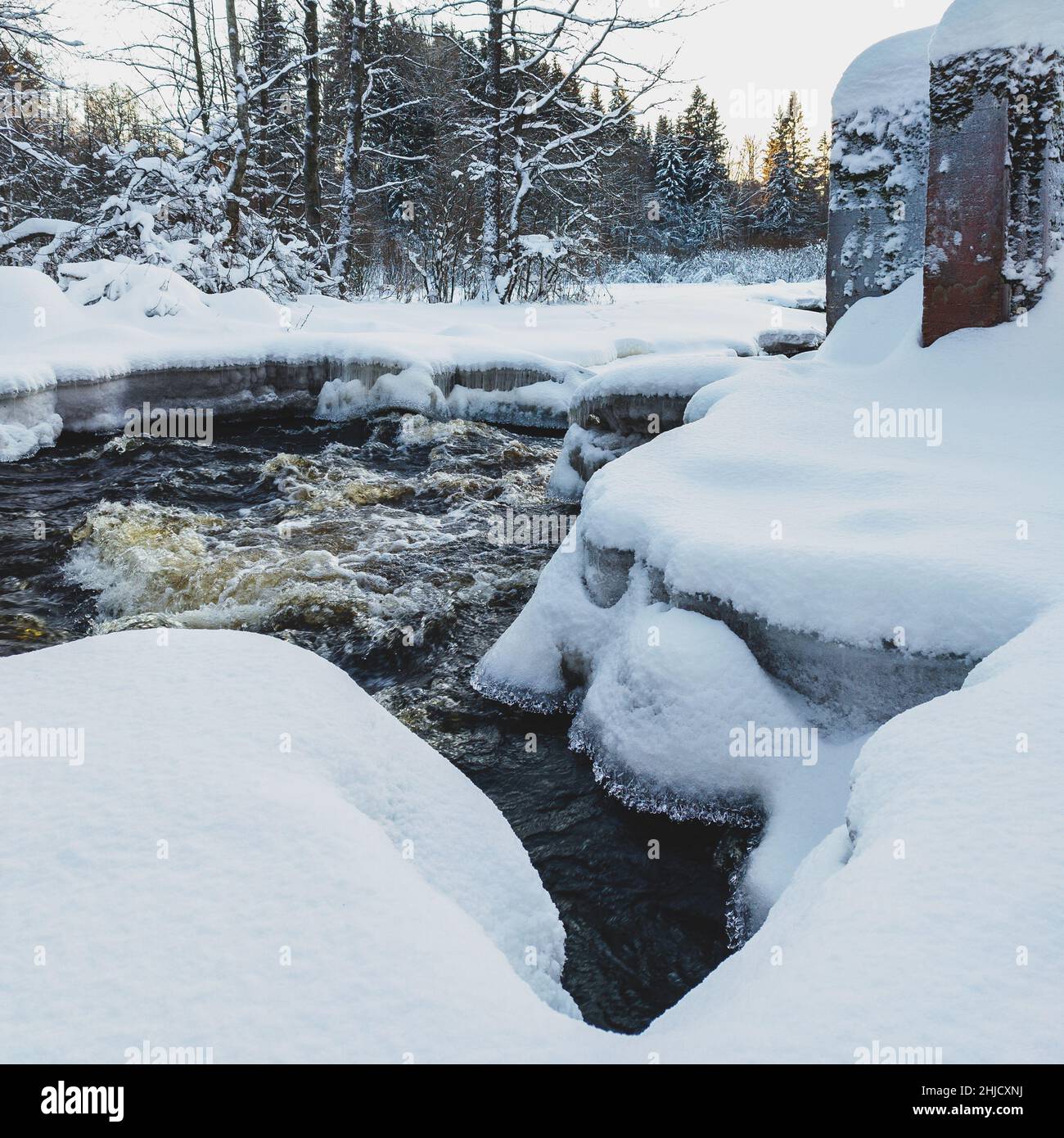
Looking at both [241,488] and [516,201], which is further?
[516,201]

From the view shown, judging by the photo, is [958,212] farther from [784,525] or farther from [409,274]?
[409,274]

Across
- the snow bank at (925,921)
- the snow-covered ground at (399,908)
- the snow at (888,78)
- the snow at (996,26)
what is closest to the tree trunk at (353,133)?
the snow at (888,78)

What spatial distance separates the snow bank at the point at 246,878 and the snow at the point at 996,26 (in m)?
4.23

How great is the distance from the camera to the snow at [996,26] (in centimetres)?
412

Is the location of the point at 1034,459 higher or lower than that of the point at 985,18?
lower

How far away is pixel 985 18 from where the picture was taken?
4246mm

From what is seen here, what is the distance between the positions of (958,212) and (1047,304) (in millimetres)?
626

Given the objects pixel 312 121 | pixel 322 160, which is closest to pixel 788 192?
pixel 322 160

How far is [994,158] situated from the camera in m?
4.26

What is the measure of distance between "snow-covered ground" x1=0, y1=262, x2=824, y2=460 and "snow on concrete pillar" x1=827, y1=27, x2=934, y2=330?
2.37 m

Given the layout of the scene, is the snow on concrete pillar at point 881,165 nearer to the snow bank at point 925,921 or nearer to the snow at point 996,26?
the snow at point 996,26
